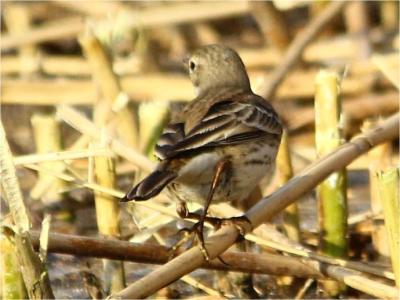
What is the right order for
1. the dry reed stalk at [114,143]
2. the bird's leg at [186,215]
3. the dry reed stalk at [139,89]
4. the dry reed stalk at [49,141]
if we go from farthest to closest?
the dry reed stalk at [139,89] → the dry reed stalk at [49,141] → the dry reed stalk at [114,143] → the bird's leg at [186,215]

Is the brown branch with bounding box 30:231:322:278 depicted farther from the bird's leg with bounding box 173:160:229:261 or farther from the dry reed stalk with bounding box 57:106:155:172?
the dry reed stalk with bounding box 57:106:155:172

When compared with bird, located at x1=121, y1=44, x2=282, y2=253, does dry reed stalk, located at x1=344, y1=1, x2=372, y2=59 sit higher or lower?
higher

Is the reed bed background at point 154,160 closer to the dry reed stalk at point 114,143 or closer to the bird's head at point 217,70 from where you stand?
the dry reed stalk at point 114,143

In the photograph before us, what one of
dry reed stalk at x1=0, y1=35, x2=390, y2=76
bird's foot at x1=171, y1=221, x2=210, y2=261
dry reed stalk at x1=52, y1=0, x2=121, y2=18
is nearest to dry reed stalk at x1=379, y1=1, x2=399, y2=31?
dry reed stalk at x1=0, y1=35, x2=390, y2=76

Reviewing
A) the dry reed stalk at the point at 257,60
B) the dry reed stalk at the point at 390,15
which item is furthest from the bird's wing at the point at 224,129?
the dry reed stalk at the point at 390,15

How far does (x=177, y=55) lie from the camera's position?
8.32m

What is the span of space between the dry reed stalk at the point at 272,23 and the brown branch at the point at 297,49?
540 millimetres

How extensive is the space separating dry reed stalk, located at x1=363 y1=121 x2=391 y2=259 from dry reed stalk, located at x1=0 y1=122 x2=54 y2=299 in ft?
5.23

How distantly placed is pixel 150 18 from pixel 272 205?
3410 mm

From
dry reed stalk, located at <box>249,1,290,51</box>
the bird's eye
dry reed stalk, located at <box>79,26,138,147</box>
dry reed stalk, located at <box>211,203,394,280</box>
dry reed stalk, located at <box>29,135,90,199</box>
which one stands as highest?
dry reed stalk, located at <box>249,1,290,51</box>

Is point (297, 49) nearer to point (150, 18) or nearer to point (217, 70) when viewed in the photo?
point (217, 70)

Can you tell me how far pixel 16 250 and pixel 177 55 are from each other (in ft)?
15.3

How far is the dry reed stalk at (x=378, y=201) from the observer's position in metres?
5.03

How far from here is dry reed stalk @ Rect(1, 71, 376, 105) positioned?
23.0ft
